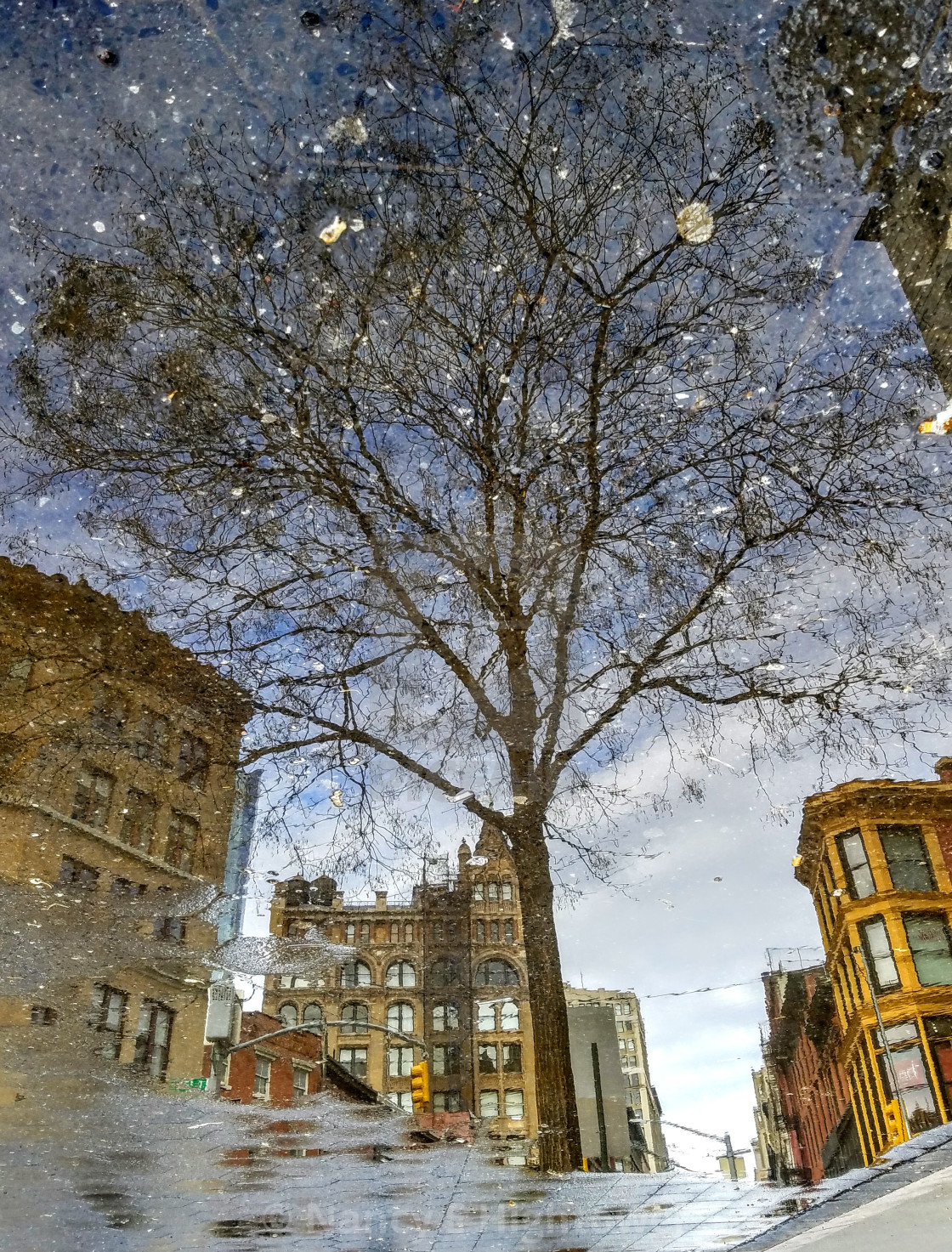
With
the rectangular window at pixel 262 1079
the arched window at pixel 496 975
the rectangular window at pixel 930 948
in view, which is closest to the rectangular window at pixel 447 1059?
the arched window at pixel 496 975

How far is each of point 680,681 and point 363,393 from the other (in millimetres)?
1775

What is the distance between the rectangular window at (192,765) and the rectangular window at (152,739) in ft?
0.27

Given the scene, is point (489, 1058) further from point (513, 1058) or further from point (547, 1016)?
point (547, 1016)

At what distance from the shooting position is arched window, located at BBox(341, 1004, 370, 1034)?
7.77ft

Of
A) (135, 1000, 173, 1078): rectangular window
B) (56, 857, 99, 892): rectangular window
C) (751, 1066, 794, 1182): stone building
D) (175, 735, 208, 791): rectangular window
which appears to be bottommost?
(751, 1066, 794, 1182): stone building

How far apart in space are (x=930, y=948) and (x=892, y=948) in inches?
5.7

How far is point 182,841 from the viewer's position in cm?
299

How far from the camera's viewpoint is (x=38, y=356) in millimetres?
2725

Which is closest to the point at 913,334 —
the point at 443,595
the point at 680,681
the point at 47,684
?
the point at 680,681

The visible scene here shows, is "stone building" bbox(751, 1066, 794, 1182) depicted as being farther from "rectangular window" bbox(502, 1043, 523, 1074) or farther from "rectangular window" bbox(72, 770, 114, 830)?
"rectangular window" bbox(72, 770, 114, 830)

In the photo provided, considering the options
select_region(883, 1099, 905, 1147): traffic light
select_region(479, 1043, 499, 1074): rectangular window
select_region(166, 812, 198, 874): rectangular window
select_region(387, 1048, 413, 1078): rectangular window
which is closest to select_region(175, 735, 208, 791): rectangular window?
select_region(166, 812, 198, 874): rectangular window

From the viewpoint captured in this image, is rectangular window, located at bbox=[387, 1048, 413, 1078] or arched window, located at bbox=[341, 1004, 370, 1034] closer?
rectangular window, located at bbox=[387, 1048, 413, 1078]

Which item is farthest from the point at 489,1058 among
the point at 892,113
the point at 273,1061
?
the point at 892,113

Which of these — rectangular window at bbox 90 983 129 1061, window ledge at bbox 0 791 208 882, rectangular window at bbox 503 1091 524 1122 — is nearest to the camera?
rectangular window at bbox 503 1091 524 1122
